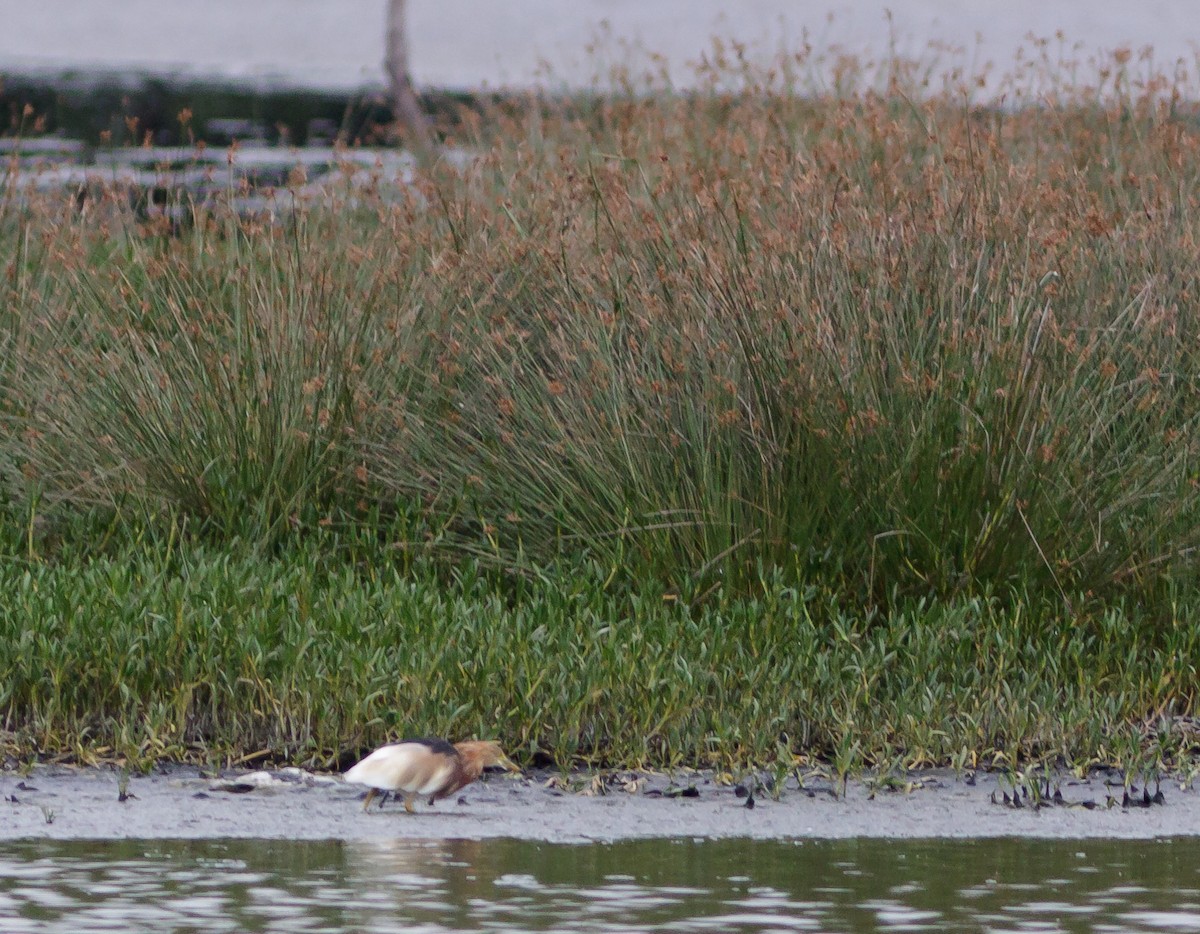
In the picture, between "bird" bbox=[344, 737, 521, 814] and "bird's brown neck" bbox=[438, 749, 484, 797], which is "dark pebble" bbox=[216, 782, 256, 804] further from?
"bird's brown neck" bbox=[438, 749, 484, 797]

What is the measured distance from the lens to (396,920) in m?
4.48

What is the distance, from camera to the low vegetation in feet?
21.0

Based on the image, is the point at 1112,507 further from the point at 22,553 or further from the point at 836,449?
the point at 22,553

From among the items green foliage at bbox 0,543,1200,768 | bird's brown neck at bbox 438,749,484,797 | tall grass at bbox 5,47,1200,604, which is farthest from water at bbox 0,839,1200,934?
tall grass at bbox 5,47,1200,604

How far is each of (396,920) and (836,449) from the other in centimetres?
309

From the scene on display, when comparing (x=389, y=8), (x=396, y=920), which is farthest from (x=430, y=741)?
(x=389, y=8)

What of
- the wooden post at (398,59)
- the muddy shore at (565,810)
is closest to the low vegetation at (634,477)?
the muddy shore at (565,810)

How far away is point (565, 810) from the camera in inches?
229

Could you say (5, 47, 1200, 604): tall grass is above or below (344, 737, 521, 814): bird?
above

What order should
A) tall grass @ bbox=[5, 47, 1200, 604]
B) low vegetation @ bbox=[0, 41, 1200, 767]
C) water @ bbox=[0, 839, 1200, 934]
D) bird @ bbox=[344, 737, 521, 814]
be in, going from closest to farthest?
water @ bbox=[0, 839, 1200, 934]
bird @ bbox=[344, 737, 521, 814]
low vegetation @ bbox=[0, 41, 1200, 767]
tall grass @ bbox=[5, 47, 1200, 604]

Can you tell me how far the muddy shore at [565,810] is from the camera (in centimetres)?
554

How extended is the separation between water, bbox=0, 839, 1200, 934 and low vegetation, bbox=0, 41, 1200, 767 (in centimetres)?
87

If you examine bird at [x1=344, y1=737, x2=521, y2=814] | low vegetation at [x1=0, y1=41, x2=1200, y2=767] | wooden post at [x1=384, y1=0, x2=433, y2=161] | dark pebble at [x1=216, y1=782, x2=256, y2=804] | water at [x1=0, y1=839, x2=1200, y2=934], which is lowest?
dark pebble at [x1=216, y1=782, x2=256, y2=804]

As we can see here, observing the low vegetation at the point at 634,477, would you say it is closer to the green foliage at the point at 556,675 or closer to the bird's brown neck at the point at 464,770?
the green foliage at the point at 556,675
